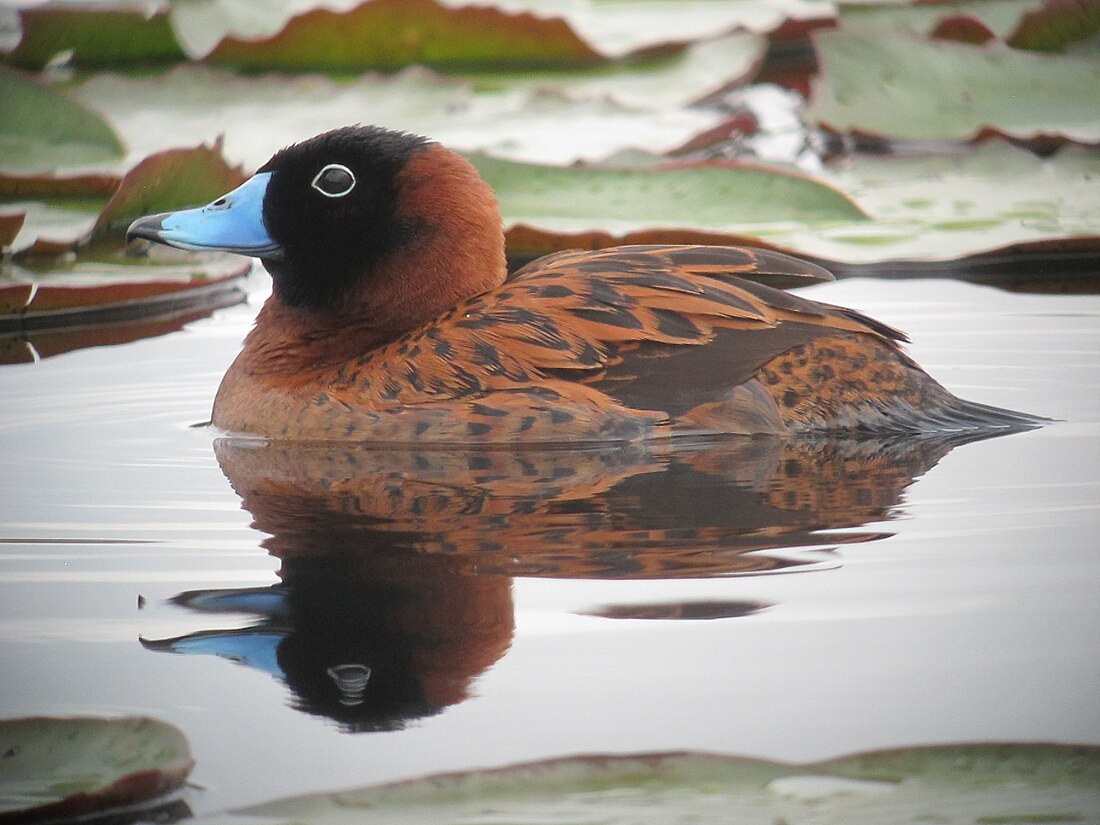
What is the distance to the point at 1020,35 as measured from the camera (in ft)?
29.3

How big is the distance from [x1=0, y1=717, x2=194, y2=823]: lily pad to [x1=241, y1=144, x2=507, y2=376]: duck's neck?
8.80 ft

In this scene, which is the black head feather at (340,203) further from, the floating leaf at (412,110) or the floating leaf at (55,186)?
the floating leaf at (412,110)

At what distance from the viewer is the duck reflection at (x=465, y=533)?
2.94m

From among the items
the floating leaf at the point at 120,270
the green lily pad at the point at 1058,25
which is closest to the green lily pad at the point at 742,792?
the floating leaf at the point at 120,270

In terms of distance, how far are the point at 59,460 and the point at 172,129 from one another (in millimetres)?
3720

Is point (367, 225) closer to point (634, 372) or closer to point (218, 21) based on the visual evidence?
point (634, 372)

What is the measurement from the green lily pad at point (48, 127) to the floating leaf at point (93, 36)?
1.19 meters

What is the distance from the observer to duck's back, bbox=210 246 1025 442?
477 cm

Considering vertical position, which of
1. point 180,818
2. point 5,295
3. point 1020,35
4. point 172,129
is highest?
point 1020,35

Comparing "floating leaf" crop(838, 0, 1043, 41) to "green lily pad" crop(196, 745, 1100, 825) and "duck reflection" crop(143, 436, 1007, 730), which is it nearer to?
"duck reflection" crop(143, 436, 1007, 730)

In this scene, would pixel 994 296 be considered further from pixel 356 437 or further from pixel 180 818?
pixel 180 818

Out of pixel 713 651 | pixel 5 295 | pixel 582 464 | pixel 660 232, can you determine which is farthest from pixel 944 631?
pixel 5 295

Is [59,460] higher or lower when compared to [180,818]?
higher

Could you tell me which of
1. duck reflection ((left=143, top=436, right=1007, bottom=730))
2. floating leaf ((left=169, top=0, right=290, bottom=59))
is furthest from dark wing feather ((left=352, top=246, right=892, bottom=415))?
floating leaf ((left=169, top=0, right=290, bottom=59))
